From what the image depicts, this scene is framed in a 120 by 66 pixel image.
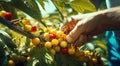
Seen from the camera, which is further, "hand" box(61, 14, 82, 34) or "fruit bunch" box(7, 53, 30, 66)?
"hand" box(61, 14, 82, 34)

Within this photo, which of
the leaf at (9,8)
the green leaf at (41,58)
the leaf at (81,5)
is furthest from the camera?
the leaf at (81,5)

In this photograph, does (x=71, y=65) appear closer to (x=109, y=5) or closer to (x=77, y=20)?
(x=77, y=20)

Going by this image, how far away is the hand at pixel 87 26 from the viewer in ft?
3.90

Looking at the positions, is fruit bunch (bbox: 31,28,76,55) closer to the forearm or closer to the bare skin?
the bare skin

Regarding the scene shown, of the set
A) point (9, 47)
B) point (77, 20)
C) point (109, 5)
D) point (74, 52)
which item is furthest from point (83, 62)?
point (109, 5)

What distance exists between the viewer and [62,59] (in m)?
1.04

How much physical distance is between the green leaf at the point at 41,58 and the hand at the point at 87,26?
17 centimetres

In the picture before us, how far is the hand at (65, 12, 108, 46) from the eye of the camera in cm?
119

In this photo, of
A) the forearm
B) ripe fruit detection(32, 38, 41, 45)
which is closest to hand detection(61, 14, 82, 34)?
the forearm

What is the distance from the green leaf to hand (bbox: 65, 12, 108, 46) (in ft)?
0.56

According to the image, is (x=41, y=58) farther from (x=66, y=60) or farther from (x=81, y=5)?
(x=81, y=5)

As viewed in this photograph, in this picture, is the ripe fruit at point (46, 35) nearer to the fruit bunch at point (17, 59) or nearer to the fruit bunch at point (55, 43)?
the fruit bunch at point (55, 43)

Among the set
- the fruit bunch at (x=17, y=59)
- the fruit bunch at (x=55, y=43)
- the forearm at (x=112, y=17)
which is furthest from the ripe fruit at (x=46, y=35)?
the forearm at (x=112, y=17)

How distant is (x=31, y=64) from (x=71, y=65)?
149mm
